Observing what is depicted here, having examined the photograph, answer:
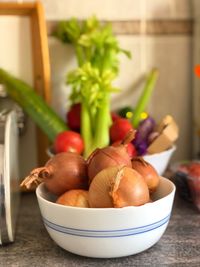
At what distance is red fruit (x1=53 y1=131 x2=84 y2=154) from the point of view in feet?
2.39

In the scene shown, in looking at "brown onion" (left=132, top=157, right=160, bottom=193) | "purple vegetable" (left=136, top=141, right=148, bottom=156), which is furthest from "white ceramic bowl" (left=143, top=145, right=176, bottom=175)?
"brown onion" (left=132, top=157, right=160, bottom=193)

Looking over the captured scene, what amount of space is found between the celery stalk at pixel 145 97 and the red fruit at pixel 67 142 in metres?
0.14

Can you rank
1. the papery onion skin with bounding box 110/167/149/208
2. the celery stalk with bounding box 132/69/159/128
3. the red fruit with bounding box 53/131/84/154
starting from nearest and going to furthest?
the papery onion skin with bounding box 110/167/149/208 < the red fruit with bounding box 53/131/84/154 < the celery stalk with bounding box 132/69/159/128

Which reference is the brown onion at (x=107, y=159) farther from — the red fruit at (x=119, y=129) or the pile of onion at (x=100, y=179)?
the red fruit at (x=119, y=129)

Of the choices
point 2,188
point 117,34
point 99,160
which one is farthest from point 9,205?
point 117,34

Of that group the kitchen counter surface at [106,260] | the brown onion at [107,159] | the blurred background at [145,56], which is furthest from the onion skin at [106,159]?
the blurred background at [145,56]

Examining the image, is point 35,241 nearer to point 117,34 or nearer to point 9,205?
point 9,205

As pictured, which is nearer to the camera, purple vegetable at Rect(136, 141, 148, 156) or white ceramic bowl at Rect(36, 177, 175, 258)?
white ceramic bowl at Rect(36, 177, 175, 258)

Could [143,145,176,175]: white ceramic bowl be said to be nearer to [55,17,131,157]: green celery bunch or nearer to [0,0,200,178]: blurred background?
[55,17,131,157]: green celery bunch

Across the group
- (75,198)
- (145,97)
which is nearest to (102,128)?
(145,97)

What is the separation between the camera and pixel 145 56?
94cm

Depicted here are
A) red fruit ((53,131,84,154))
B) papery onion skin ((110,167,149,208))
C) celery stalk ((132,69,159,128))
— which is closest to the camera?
papery onion skin ((110,167,149,208))

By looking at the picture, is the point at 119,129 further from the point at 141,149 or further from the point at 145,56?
the point at 145,56

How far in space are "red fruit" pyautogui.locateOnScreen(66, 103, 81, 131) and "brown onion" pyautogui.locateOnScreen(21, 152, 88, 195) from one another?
25cm
